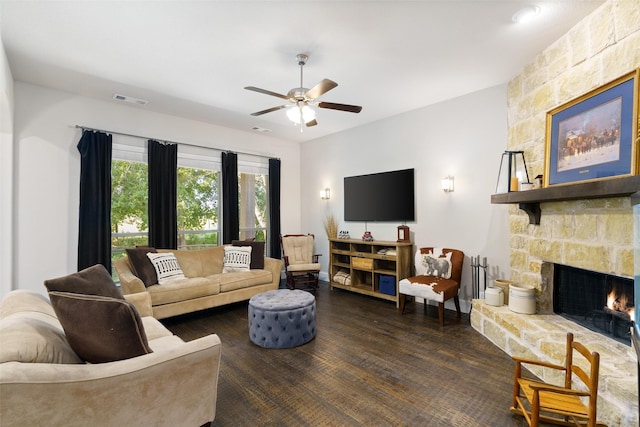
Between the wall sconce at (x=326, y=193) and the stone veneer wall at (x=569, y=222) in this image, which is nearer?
the stone veneer wall at (x=569, y=222)

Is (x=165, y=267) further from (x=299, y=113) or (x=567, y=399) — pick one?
(x=567, y=399)

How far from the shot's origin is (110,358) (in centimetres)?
148

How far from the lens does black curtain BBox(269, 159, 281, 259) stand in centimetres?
594

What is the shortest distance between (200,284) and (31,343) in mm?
2565

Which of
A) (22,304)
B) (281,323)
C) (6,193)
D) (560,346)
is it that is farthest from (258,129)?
(560,346)

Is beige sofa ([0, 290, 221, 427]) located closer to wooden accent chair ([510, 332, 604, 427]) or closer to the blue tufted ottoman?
the blue tufted ottoman

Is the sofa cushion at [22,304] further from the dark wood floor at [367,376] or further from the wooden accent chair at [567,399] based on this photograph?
the wooden accent chair at [567,399]

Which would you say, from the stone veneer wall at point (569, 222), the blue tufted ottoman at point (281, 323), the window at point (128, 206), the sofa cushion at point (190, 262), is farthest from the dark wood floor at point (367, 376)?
the window at point (128, 206)

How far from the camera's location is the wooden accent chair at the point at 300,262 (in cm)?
523

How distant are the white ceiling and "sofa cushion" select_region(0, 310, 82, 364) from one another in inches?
87.6

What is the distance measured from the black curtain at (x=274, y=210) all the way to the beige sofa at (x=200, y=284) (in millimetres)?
1214

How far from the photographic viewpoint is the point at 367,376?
8.04ft

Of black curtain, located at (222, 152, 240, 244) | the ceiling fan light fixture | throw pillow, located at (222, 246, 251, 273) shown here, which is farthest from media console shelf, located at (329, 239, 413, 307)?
the ceiling fan light fixture

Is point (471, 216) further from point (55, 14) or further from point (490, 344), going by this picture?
point (55, 14)
